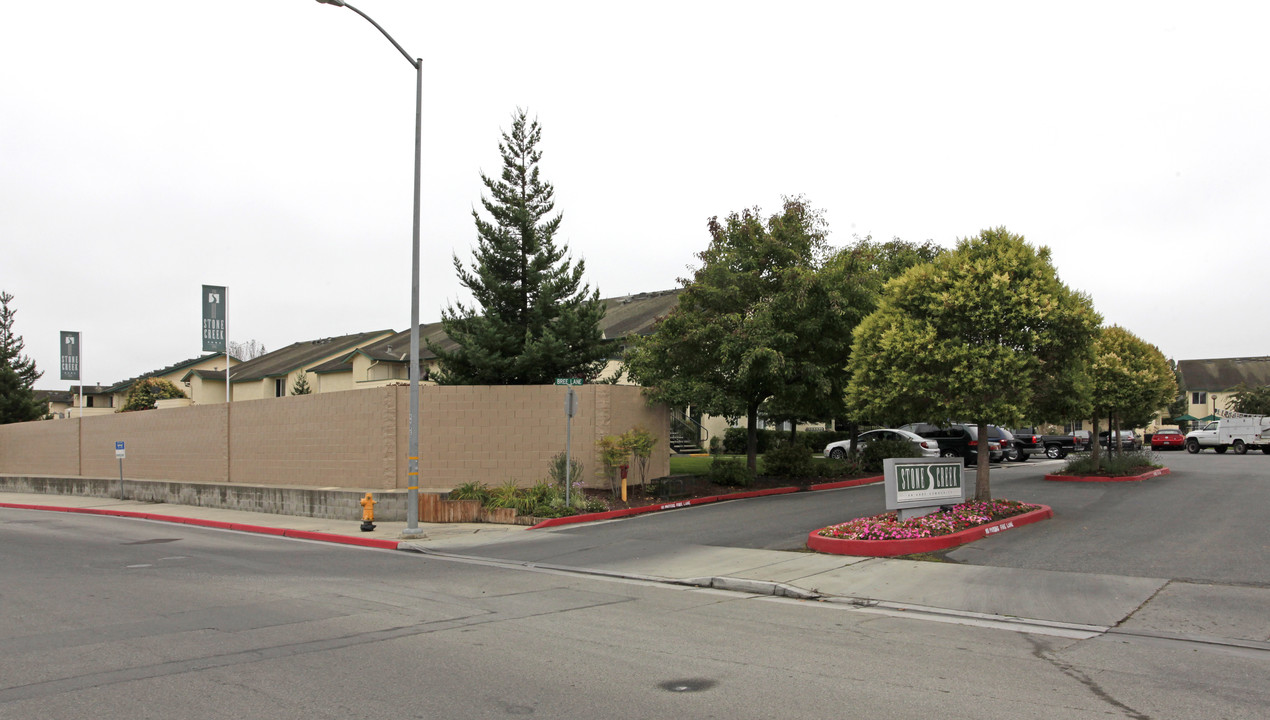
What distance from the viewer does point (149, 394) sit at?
5541 centimetres

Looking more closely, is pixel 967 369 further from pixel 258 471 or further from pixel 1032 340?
pixel 258 471

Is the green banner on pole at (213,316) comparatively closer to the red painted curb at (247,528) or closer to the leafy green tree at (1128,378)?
the red painted curb at (247,528)

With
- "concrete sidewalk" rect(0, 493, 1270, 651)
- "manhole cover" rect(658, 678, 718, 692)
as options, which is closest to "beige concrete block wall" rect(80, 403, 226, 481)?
"concrete sidewalk" rect(0, 493, 1270, 651)

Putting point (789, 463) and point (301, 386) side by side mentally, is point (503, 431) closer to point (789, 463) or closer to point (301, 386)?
point (789, 463)

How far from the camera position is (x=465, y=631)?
8.09 metres

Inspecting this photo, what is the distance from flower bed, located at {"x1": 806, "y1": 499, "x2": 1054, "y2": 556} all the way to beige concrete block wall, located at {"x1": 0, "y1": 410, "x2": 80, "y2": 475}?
1330 inches

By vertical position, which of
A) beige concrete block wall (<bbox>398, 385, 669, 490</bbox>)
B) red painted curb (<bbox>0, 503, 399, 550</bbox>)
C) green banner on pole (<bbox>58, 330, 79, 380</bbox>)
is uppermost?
green banner on pole (<bbox>58, 330, 79, 380</bbox>)

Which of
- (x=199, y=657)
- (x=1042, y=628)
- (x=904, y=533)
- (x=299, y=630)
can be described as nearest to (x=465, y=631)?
(x=299, y=630)

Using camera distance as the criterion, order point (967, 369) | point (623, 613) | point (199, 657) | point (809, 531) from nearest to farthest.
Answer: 1. point (199, 657)
2. point (623, 613)
3. point (967, 369)
4. point (809, 531)

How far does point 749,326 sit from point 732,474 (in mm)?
4106

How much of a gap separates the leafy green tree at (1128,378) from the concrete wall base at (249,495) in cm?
1771

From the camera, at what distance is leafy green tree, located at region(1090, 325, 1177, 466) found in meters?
21.5

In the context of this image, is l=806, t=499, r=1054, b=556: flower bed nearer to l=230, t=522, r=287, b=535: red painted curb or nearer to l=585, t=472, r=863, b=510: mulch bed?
l=585, t=472, r=863, b=510: mulch bed

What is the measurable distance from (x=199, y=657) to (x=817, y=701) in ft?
16.9
